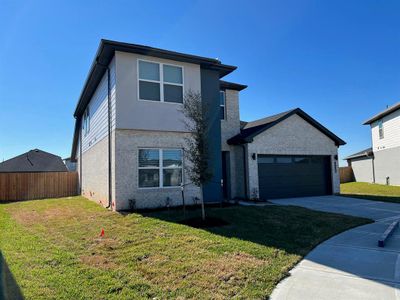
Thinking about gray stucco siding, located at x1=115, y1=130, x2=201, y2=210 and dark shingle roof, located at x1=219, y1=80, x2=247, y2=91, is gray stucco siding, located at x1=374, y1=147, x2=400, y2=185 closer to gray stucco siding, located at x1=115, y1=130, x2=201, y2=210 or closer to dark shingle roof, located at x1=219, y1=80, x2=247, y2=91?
dark shingle roof, located at x1=219, y1=80, x2=247, y2=91

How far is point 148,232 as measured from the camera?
743 cm

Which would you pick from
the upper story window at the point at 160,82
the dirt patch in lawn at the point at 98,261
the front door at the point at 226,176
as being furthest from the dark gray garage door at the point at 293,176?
the dirt patch in lawn at the point at 98,261

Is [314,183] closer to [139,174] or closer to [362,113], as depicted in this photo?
[139,174]

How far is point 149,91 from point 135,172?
3.24m

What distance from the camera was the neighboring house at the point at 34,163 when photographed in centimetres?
3297

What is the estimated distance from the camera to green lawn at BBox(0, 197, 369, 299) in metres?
A: 4.25

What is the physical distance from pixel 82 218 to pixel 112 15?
7277 mm

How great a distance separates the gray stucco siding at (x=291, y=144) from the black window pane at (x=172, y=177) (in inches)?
179

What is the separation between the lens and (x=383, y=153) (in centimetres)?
2505

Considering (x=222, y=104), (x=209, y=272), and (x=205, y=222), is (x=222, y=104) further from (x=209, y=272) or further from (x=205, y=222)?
(x=209, y=272)

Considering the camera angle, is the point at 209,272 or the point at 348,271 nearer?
the point at 209,272

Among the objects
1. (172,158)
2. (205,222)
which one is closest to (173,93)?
(172,158)

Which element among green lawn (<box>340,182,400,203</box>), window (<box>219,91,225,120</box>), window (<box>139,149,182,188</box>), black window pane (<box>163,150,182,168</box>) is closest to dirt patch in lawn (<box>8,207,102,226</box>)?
window (<box>139,149,182,188</box>)

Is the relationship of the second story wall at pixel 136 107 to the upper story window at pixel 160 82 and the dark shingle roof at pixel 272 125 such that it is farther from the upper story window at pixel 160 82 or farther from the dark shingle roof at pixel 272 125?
the dark shingle roof at pixel 272 125
